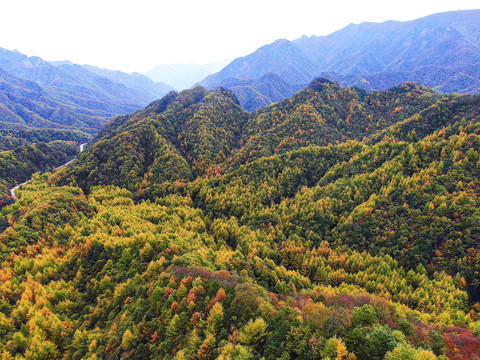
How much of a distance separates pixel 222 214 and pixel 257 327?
88701 mm

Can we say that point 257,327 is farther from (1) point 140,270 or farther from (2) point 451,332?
(1) point 140,270

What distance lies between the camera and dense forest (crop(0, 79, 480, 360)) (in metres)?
36.0

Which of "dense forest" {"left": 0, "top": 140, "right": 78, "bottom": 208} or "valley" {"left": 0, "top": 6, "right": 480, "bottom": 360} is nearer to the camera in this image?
"valley" {"left": 0, "top": 6, "right": 480, "bottom": 360}

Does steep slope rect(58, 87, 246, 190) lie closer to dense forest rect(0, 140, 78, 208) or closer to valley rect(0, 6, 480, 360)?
valley rect(0, 6, 480, 360)

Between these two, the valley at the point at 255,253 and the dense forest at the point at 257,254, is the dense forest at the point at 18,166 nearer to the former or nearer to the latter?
the valley at the point at 255,253

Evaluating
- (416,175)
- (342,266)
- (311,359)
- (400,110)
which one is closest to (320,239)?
(342,266)

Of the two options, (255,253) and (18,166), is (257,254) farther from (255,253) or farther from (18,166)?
(18,166)

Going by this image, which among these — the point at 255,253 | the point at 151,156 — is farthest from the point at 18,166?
the point at 255,253

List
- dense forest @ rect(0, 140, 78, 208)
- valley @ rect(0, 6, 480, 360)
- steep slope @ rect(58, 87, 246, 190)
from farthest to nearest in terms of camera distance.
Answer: dense forest @ rect(0, 140, 78, 208), steep slope @ rect(58, 87, 246, 190), valley @ rect(0, 6, 480, 360)

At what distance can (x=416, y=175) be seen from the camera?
300 feet

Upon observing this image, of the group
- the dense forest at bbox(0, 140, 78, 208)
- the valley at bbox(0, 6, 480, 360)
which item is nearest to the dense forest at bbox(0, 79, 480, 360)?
the valley at bbox(0, 6, 480, 360)

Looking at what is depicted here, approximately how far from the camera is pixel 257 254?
88750mm

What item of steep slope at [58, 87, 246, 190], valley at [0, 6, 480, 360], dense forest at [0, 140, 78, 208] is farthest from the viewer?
dense forest at [0, 140, 78, 208]

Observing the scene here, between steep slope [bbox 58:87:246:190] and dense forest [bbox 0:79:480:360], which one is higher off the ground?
steep slope [bbox 58:87:246:190]
